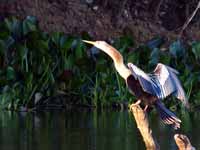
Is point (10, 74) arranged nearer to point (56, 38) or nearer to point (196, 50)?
point (56, 38)

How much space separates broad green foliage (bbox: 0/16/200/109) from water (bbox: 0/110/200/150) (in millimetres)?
605

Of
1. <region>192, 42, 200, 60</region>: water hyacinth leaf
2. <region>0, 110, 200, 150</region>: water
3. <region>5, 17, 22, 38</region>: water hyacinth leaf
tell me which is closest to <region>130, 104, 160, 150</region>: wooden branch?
<region>0, 110, 200, 150</region>: water

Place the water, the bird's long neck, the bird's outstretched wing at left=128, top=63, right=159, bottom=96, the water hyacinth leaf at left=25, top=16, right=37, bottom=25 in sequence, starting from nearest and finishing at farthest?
the bird's outstretched wing at left=128, top=63, right=159, bottom=96 → the bird's long neck → the water → the water hyacinth leaf at left=25, top=16, right=37, bottom=25

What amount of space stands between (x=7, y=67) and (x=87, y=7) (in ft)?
11.9

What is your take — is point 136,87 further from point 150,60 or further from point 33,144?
point 150,60

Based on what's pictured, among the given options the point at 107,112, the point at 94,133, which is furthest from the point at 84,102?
the point at 94,133

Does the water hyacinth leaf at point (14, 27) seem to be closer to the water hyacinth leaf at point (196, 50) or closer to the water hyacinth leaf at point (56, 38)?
the water hyacinth leaf at point (56, 38)

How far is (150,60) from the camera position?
17719 mm

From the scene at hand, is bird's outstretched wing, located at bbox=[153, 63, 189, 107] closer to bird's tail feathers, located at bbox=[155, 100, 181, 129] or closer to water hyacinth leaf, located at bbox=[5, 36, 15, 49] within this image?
bird's tail feathers, located at bbox=[155, 100, 181, 129]

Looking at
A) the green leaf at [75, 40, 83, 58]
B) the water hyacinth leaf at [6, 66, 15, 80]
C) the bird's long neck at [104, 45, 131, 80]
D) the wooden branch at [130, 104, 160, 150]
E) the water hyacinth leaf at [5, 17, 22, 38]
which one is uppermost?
the water hyacinth leaf at [5, 17, 22, 38]

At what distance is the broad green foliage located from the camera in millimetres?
16922

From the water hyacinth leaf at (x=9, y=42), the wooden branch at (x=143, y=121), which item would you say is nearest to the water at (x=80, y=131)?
the water hyacinth leaf at (x=9, y=42)

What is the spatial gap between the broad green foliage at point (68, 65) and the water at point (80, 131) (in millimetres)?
605

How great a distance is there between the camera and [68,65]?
17516mm
